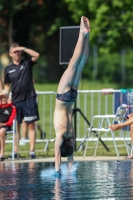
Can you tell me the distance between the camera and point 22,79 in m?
15.1

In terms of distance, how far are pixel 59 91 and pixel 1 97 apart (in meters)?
3.19

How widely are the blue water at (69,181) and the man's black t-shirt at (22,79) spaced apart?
1829mm

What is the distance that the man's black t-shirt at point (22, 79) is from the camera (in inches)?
593

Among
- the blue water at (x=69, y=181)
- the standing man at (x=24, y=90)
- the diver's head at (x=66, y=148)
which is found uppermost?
the standing man at (x=24, y=90)

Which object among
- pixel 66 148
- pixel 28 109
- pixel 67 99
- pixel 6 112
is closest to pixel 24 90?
pixel 28 109

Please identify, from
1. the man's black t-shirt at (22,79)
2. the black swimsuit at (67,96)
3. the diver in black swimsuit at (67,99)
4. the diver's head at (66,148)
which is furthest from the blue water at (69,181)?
the man's black t-shirt at (22,79)

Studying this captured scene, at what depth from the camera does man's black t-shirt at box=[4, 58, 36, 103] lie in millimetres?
15070

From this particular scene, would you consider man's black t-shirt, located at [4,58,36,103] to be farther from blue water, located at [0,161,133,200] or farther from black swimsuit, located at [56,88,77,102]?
black swimsuit, located at [56,88,77,102]

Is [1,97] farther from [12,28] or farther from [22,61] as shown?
[12,28]

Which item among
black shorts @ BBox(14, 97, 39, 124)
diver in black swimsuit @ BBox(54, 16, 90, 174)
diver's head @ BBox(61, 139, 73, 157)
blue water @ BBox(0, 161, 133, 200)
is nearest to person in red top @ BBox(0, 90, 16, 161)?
black shorts @ BBox(14, 97, 39, 124)

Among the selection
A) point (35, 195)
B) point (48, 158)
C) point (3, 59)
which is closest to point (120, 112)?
point (48, 158)

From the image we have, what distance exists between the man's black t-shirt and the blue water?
1.83m

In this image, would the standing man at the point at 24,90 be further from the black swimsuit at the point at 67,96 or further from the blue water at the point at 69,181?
the black swimsuit at the point at 67,96

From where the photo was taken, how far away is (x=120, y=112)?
1499 cm
